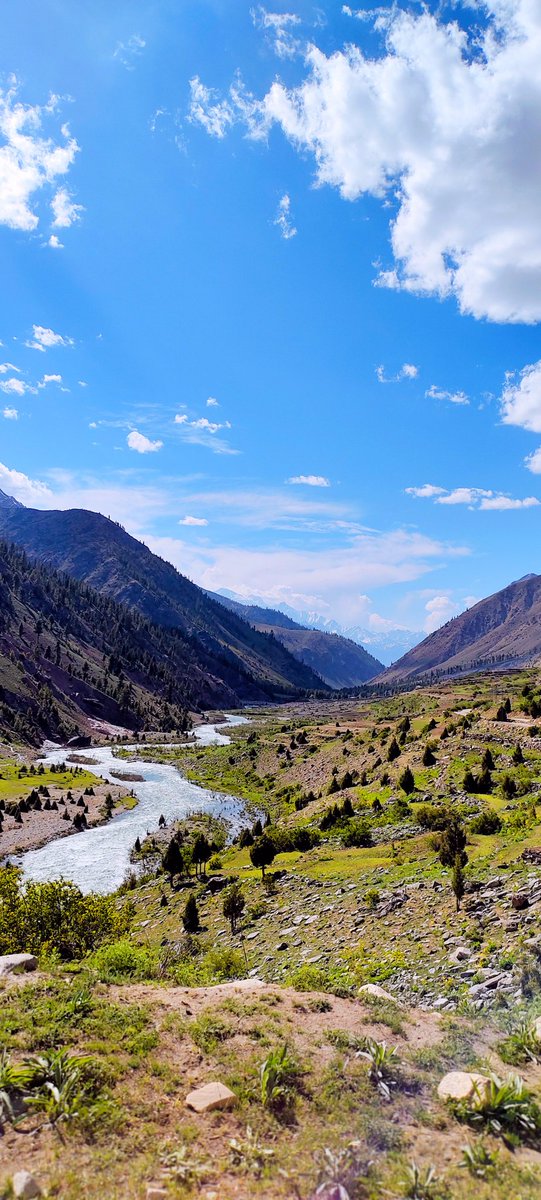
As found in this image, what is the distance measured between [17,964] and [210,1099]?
270 inches

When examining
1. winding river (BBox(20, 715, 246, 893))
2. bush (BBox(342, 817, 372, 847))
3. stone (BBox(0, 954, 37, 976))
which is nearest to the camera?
stone (BBox(0, 954, 37, 976))

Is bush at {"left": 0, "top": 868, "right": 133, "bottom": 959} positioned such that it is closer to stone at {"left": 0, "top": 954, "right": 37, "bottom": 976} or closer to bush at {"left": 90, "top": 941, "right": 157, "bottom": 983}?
bush at {"left": 90, "top": 941, "right": 157, "bottom": 983}

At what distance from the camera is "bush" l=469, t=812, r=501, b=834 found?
28.9 m

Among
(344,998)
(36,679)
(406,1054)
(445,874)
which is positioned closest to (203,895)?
(445,874)

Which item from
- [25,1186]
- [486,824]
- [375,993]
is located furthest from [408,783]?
[25,1186]

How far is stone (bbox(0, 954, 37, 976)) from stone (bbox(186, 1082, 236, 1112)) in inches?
250

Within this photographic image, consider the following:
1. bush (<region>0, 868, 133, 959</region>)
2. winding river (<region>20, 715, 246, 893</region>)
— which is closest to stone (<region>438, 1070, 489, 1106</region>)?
bush (<region>0, 868, 133, 959</region>)

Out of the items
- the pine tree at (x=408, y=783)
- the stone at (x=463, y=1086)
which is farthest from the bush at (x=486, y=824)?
the stone at (x=463, y=1086)

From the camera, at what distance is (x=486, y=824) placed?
2908 centimetres

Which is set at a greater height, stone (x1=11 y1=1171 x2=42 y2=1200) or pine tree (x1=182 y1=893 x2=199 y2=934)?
stone (x1=11 y1=1171 x2=42 y2=1200)

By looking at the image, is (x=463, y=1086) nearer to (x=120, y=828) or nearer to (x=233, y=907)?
(x=233, y=907)

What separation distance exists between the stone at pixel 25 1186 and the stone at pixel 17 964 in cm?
701

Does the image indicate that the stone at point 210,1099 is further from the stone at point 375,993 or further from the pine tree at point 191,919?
the pine tree at point 191,919

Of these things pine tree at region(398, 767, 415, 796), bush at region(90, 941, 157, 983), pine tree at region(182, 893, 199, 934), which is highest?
bush at region(90, 941, 157, 983)
